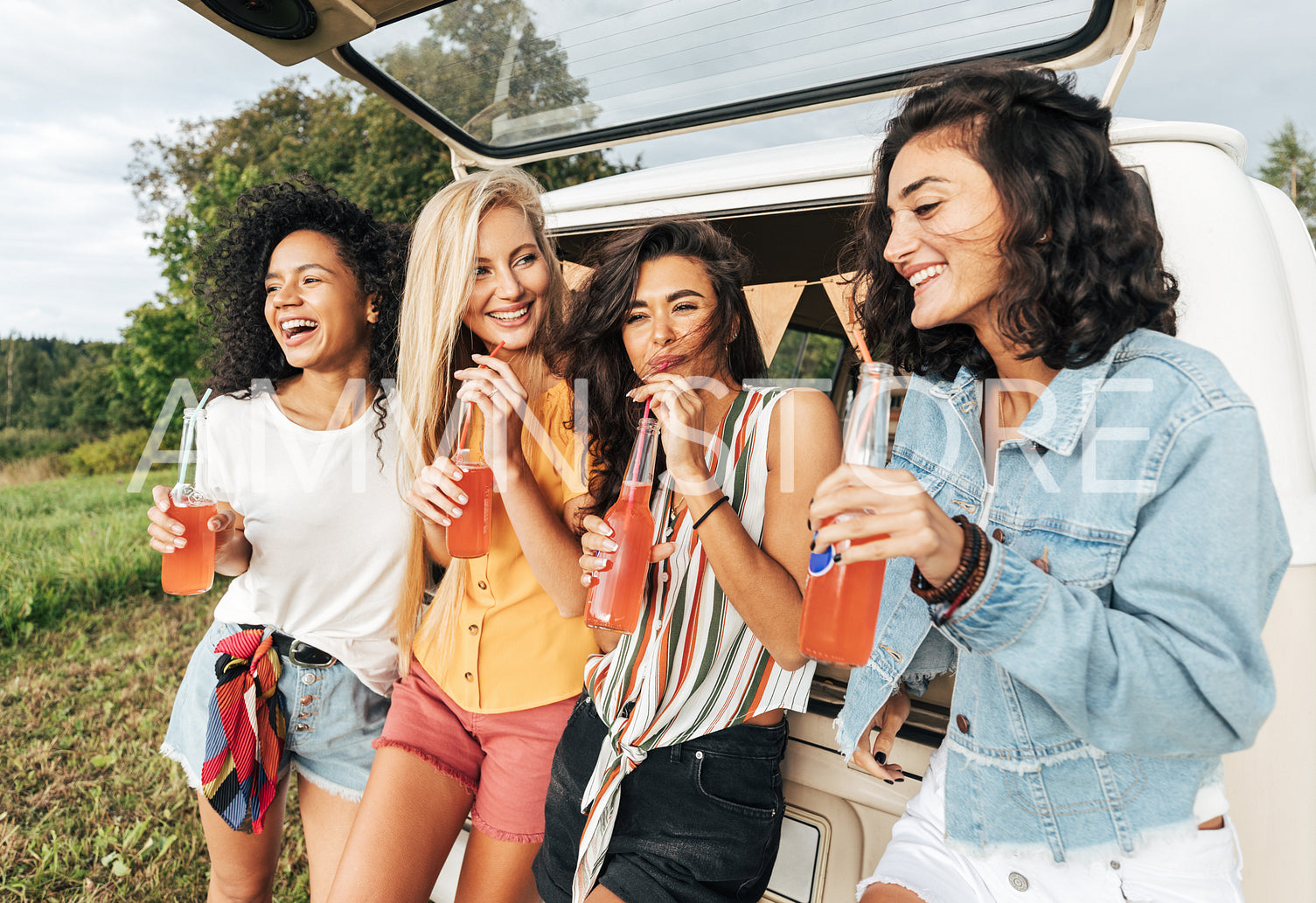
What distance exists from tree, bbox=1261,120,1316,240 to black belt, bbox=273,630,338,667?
2171 cm

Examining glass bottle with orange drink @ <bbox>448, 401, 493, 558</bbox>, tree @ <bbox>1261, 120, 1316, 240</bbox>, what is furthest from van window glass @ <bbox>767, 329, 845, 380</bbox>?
Answer: tree @ <bbox>1261, 120, 1316, 240</bbox>

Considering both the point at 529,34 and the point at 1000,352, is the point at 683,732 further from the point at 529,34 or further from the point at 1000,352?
the point at 529,34

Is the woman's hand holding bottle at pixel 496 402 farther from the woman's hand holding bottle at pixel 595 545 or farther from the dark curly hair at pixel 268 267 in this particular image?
the dark curly hair at pixel 268 267

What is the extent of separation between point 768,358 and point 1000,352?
4.85 feet

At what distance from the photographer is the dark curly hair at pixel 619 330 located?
1991mm

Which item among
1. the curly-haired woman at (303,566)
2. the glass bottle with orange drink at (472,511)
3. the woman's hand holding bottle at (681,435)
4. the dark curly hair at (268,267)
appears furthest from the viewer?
the dark curly hair at (268,267)

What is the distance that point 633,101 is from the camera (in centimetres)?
259

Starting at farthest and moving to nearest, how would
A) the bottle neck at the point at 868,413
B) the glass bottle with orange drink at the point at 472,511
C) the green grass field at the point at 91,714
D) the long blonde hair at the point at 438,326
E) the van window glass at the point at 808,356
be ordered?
the van window glass at the point at 808,356 < the green grass field at the point at 91,714 < the long blonde hair at the point at 438,326 < the glass bottle with orange drink at the point at 472,511 < the bottle neck at the point at 868,413

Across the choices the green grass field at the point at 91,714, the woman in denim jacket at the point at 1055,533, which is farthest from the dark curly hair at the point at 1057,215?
the green grass field at the point at 91,714

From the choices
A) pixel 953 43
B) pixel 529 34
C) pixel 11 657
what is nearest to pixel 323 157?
pixel 11 657

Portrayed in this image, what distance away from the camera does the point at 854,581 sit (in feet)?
4.04

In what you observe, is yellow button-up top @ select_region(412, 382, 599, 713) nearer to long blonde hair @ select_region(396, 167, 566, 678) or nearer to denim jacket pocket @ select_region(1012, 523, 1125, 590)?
long blonde hair @ select_region(396, 167, 566, 678)

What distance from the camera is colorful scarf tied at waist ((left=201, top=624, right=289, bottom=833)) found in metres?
2.12

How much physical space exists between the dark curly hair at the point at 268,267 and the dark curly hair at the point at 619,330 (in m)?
0.61
